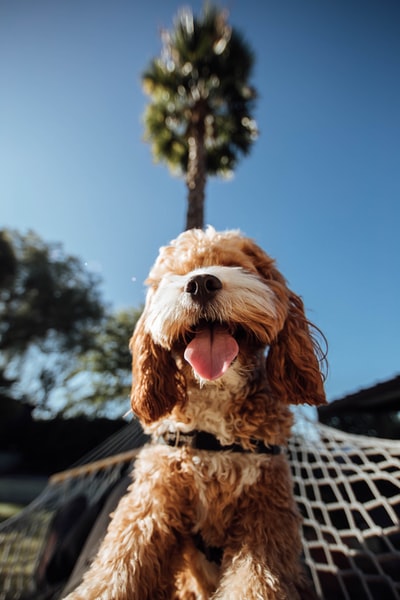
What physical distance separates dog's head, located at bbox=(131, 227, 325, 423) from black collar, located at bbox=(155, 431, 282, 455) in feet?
0.61

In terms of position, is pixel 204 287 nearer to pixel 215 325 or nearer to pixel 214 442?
pixel 215 325

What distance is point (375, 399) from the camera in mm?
8188

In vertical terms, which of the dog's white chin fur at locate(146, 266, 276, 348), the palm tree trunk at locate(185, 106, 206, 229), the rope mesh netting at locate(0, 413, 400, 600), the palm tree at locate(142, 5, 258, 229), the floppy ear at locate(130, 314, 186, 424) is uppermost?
the palm tree at locate(142, 5, 258, 229)

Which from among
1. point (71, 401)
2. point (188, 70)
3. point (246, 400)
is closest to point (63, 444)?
point (71, 401)

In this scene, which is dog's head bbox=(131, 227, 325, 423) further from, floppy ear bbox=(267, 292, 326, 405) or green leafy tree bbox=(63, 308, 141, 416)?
green leafy tree bbox=(63, 308, 141, 416)

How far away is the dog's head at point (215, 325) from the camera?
1669 millimetres

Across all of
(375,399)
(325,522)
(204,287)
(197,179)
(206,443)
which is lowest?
(325,522)

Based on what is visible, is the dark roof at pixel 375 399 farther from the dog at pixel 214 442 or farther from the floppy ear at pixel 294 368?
the dog at pixel 214 442

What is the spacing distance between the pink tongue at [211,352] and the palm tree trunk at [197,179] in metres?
4.77

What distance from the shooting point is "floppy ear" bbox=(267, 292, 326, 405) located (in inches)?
73.1

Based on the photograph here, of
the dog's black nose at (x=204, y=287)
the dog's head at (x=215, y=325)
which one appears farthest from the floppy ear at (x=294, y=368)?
the dog's black nose at (x=204, y=287)

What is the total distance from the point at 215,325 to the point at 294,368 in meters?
0.54

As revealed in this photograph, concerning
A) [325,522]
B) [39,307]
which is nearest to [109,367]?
[39,307]

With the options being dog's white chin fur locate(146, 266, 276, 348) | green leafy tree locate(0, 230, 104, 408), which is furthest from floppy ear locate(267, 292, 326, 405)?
green leafy tree locate(0, 230, 104, 408)
